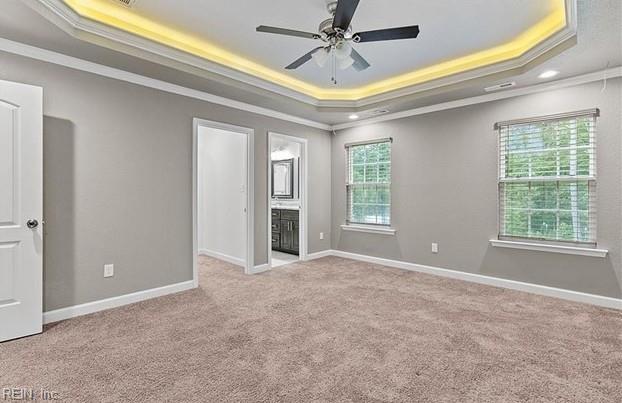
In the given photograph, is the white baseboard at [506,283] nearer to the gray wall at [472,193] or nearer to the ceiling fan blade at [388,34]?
the gray wall at [472,193]

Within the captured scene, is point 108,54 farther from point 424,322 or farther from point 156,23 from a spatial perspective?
point 424,322

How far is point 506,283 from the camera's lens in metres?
3.93

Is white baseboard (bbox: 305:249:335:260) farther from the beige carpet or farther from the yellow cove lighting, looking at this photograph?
the yellow cove lighting

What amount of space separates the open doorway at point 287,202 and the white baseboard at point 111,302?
4.88 ft

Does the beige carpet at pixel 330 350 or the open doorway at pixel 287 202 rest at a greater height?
the open doorway at pixel 287 202

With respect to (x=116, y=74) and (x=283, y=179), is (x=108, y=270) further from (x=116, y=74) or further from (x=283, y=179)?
(x=283, y=179)

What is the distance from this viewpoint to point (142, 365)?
215 centimetres

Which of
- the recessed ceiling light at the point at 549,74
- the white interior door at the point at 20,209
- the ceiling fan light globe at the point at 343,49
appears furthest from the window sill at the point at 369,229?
the white interior door at the point at 20,209

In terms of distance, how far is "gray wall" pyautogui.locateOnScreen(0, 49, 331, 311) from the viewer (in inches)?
113

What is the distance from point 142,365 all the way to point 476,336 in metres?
2.53

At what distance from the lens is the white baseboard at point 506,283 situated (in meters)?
3.31

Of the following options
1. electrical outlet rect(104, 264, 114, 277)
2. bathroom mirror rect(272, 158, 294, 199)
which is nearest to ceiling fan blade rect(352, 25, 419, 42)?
electrical outlet rect(104, 264, 114, 277)

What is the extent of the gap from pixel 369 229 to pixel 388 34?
3.49 meters

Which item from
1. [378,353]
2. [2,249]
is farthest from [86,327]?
[378,353]
